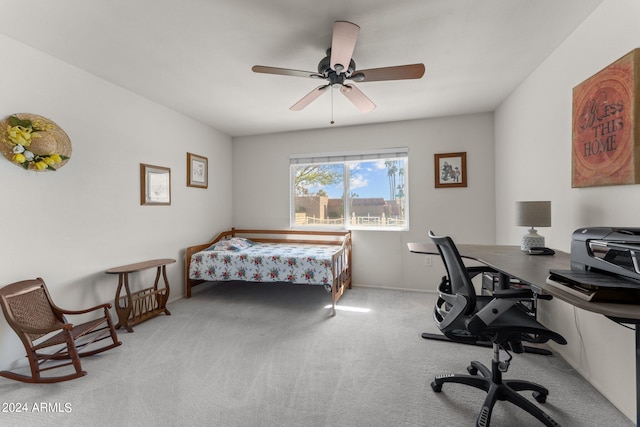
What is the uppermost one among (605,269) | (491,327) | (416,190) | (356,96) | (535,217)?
(356,96)

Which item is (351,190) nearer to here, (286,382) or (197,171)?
(197,171)

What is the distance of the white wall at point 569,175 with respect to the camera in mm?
1522

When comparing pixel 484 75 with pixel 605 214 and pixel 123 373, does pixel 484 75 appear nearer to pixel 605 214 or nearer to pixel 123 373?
pixel 605 214

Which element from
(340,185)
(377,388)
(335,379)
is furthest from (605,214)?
(340,185)

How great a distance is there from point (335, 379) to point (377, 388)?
11.3 inches

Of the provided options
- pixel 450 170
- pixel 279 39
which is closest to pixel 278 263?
pixel 279 39

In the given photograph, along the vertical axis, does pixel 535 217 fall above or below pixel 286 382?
above

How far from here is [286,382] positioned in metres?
1.84

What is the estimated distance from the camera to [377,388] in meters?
1.78

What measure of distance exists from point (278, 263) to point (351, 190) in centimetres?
164

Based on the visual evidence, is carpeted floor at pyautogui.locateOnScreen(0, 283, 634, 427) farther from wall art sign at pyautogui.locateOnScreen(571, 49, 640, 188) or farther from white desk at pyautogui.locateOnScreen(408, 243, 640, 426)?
wall art sign at pyautogui.locateOnScreen(571, 49, 640, 188)

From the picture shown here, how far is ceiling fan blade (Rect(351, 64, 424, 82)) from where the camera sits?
5.95 ft

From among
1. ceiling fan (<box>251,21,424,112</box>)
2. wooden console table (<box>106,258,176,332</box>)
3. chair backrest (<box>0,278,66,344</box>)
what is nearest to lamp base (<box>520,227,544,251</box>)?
ceiling fan (<box>251,21,424,112</box>)

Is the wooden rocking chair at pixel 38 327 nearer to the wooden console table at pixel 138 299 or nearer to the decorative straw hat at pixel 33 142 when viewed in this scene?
the wooden console table at pixel 138 299
